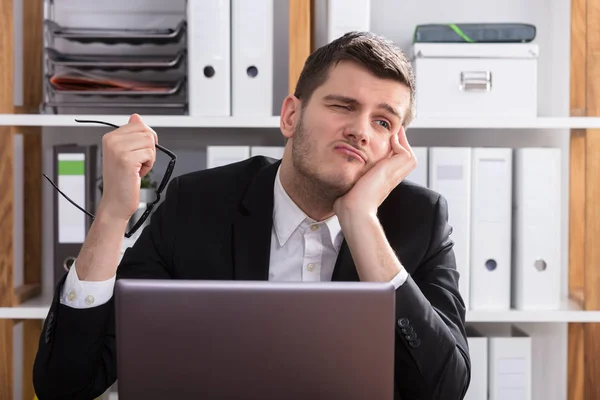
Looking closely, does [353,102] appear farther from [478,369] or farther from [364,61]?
[478,369]

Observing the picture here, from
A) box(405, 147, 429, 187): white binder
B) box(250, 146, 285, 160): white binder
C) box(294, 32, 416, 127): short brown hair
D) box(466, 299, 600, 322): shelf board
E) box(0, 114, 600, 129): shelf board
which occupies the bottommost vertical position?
box(466, 299, 600, 322): shelf board

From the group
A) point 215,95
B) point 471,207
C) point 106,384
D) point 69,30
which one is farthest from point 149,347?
point 69,30

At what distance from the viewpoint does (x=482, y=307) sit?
185 cm

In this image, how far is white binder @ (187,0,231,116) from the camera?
177 centimetres

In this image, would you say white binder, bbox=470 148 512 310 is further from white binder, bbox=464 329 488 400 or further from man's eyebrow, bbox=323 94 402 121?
man's eyebrow, bbox=323 94 402 121

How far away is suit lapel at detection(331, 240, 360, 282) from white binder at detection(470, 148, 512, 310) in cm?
55

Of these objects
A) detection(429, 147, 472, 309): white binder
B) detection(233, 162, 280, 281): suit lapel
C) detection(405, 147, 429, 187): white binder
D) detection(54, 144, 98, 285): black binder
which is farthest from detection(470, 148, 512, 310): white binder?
detection(54, 144, 98, 285): black binder

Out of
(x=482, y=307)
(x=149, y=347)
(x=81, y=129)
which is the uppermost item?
(x=81, y=129)

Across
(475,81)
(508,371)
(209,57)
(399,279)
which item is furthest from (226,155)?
(508,371)

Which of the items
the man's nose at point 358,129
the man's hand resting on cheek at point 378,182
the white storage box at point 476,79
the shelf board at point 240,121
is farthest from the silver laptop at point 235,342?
the white storage box at point 476,79

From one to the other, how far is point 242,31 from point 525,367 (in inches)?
43.1

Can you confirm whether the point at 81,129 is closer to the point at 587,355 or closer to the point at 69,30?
the point at 69,30

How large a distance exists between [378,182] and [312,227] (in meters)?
0.19

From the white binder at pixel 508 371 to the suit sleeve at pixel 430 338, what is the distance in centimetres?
53
